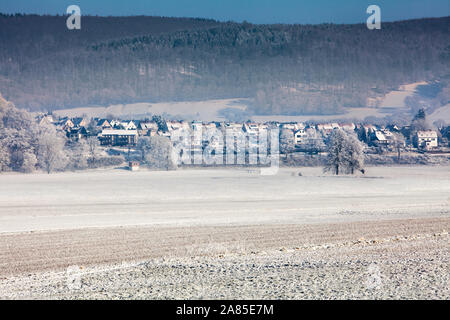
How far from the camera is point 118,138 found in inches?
3760

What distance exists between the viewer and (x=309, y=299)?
10836 mm

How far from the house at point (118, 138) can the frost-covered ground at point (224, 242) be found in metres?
46.1

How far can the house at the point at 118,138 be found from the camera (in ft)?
309

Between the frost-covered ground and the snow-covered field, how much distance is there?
0.10 metres

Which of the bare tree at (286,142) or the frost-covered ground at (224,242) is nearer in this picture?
the frost-covered ground at (224,242)

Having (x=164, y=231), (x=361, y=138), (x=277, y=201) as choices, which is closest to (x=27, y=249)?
(x=164, y=231)

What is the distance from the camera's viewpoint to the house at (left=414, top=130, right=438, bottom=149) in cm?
10078

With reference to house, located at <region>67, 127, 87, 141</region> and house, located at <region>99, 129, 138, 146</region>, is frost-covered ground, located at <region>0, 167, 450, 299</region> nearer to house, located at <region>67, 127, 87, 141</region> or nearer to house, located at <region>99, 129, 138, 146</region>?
house, located at <region>67, 127, 87, 141</region>

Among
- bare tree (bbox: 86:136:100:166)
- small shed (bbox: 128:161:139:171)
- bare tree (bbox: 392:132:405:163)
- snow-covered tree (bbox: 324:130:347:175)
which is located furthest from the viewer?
bare tree (bbox: 392:132:405:163)

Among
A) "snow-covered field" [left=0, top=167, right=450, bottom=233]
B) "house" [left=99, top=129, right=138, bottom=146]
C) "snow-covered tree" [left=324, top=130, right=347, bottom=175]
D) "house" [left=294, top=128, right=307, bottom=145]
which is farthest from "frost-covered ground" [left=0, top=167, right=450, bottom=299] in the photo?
"house" [left=294, top=128, right=307, bottom=145]

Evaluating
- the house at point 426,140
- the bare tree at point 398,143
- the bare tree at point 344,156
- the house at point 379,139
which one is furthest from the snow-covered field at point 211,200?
the house at point 426,140

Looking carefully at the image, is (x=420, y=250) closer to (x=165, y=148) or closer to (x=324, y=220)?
(x=324, y=220)

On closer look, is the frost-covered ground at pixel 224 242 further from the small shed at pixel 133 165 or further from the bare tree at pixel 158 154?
the bare tree at pixel 158 154

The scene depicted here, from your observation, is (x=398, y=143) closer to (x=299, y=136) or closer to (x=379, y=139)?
(x=379, y=139)
